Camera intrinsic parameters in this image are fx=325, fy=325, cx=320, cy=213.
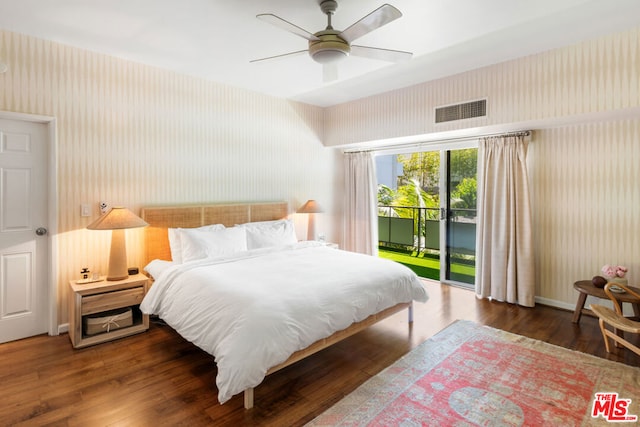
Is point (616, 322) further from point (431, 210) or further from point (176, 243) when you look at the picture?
point (176, 243)

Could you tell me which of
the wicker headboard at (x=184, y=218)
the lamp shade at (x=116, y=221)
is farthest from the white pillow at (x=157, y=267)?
the lamp shade at (x=116, y=221)

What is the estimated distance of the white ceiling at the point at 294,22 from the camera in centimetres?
244

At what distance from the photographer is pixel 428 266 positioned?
5.79 metres

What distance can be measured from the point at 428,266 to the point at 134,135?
488 centimetres

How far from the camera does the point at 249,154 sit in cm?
456

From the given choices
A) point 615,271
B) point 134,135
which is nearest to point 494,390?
point 615,271

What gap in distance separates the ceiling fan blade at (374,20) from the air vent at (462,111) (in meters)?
2.10

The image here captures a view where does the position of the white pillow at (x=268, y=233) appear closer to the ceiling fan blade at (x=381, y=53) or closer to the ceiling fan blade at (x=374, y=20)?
the ceiling fan blade at (x=381, y=53)

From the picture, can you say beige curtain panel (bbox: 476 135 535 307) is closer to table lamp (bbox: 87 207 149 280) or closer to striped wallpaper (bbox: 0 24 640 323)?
striped wallpaper (bbox: 0 24 640 323)

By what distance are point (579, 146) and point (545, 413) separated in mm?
2922

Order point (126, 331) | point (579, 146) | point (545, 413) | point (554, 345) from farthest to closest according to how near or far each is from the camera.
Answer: point (579, 146)
point (126, 331)
point (554, 345)
point (545, 413)

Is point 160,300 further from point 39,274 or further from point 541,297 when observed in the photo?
point 541,297

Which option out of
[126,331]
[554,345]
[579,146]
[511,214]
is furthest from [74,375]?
[579,146]

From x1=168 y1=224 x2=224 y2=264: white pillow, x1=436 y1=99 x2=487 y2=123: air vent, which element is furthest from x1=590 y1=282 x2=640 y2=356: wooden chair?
x1=168 y1=224 x2=224 y2=264: white pillow
